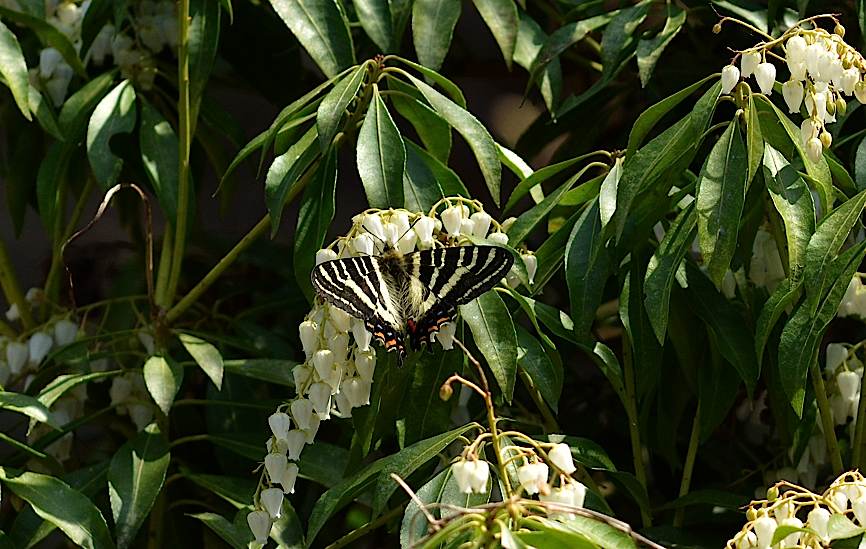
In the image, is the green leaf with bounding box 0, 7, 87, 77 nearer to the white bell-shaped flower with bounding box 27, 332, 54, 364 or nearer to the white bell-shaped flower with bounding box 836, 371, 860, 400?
the white bell-shaped flower with bounding box 27, 332, 54, 364

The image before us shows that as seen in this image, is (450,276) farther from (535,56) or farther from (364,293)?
(535,56)

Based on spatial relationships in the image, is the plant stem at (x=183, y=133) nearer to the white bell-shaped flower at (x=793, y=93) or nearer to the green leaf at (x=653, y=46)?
the green leaf at (x=653, y=46)

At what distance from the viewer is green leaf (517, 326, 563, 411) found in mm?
1540

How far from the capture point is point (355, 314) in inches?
54.4

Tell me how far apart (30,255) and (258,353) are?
1390 millimetres

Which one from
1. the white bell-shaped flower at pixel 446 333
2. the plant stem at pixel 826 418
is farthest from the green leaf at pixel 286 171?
the plant stem at pixel 826 418

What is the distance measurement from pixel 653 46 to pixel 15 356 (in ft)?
3.51

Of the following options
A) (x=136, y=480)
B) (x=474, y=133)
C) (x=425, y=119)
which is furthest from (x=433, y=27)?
(x=136, y=480)

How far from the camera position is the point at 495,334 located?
4.90 feet

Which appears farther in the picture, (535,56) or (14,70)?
(535,56)

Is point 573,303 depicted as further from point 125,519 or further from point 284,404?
point 125,519

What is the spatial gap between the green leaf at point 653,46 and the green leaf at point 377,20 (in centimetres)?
36

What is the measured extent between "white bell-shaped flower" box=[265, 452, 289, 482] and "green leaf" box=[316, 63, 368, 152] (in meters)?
0.35

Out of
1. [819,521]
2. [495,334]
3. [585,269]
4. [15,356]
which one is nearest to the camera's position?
[819,521]
